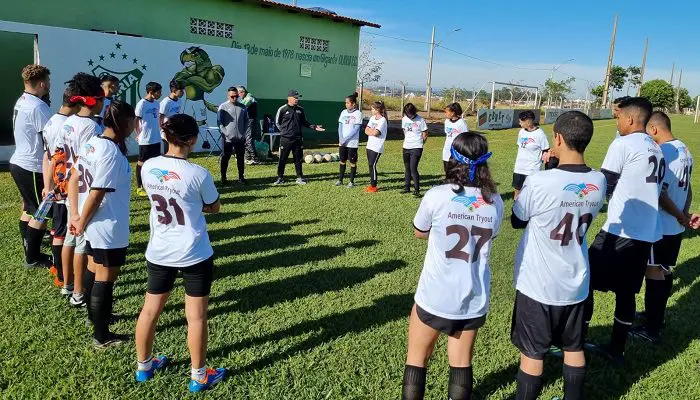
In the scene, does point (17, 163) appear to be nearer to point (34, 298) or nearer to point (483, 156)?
point (34, 298)

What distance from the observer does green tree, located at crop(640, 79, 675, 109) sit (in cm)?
6669

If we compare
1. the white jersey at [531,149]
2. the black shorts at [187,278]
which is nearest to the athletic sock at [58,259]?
the black shorts at [187,278]

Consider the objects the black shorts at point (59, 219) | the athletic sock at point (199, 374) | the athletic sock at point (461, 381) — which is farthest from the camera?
the black shorts at point (59, 219)

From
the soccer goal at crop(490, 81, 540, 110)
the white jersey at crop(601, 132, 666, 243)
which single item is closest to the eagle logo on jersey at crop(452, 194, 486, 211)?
the white jersey at crop(601, 132, 666, 243)

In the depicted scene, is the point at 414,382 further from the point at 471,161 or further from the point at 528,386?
the point at 471,161

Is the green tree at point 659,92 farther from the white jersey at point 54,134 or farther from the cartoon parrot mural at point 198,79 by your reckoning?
the white jersey at point 54,134

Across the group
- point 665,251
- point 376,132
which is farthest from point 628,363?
point 376,132

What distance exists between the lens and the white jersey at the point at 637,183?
11.8 feet

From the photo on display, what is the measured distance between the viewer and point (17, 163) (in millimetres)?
4969

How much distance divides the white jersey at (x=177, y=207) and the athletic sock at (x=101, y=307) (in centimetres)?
72

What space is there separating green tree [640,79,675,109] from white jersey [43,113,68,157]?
246 ft

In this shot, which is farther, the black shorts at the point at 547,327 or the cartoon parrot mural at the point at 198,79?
the cartoon parrot mural at the point at 198,79

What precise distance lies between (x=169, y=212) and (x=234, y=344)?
1.42 meters

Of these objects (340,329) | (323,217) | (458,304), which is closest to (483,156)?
(458,304)
